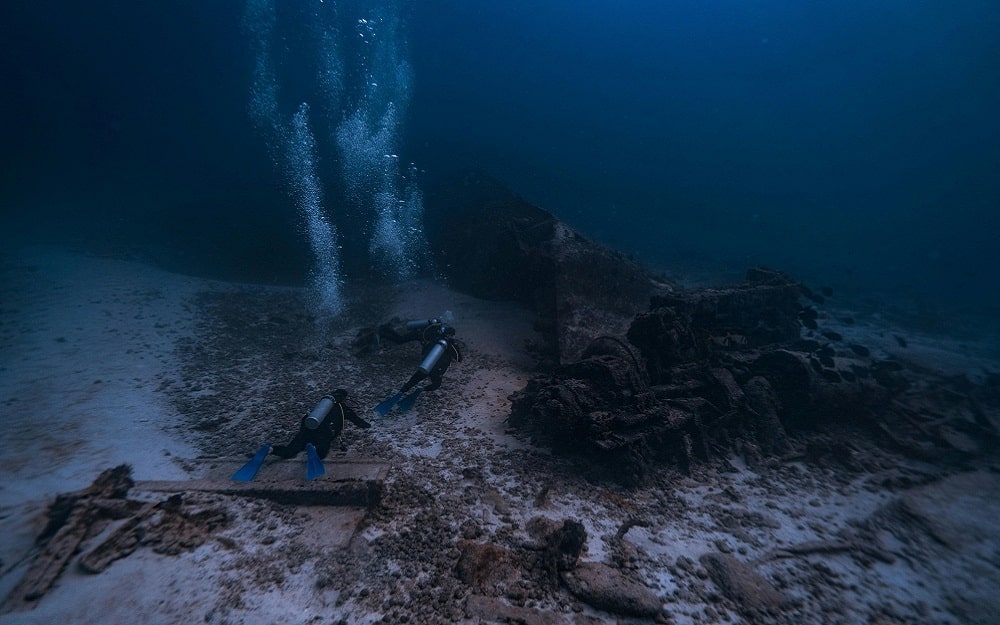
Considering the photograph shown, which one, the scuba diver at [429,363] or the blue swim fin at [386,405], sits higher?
the scuba diver at [429,363]

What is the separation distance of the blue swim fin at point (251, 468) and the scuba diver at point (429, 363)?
6.45 feet

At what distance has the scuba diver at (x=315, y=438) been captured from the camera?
16.6 feet

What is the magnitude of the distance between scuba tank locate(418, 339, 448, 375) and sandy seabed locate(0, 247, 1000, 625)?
1.94 ft

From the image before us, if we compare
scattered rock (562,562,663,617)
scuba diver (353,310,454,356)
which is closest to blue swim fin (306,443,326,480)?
scattered rock (562,562,663,617)

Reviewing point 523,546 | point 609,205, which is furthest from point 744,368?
point 609,205

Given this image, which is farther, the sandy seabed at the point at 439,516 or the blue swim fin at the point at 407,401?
the blue swim fin at the point at 407,401

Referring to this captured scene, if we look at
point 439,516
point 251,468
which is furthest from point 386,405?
point 439,516

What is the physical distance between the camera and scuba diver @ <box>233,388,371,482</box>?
5.05 m

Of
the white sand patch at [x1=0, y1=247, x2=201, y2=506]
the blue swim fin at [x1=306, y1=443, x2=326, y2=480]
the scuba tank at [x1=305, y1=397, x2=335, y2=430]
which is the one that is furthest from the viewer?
the scuba tank at [x1=305, y1=397, x2=335, y2=430]

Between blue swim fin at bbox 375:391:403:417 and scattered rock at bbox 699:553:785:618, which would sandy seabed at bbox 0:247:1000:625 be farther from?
blue swim fin at bbox 375:391:403:417

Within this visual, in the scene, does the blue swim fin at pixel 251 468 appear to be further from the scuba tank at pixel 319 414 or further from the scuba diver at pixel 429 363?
the scuba diver at pixel 429 363

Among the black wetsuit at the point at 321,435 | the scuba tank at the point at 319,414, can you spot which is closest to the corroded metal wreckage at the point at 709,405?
the black wetsuit at the point at 321,435

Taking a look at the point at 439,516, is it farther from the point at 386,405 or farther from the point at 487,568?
the point at 386,405

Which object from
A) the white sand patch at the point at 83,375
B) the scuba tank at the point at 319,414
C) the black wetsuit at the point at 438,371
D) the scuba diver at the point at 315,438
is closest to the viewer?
the scuba diver at the point at 315,438
